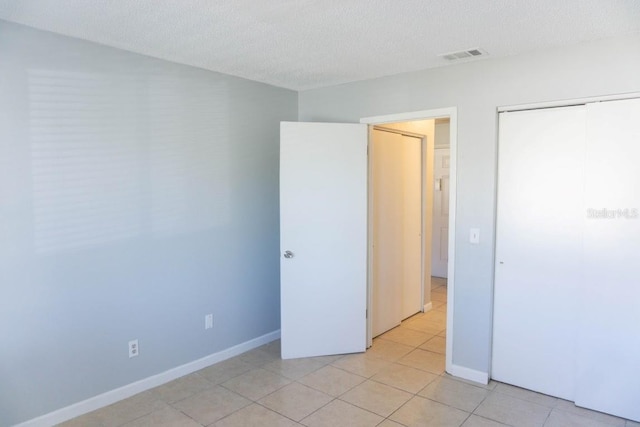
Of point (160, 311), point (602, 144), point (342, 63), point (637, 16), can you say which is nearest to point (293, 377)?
point (160, 311)

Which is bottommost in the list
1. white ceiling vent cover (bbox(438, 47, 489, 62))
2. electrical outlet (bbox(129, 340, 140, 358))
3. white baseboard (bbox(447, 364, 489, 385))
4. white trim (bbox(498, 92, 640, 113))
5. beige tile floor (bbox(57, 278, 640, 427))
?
beige tile floor (bbox(57, 278, 640, 427))

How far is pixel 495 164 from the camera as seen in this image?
310 centimetres

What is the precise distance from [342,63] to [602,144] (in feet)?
6.09

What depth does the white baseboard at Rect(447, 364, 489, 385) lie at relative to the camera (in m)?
3.18

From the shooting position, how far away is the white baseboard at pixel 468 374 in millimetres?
3180

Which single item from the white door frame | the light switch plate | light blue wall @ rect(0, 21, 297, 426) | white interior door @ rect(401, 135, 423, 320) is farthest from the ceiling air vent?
light blue wall @ rect(0, 21, 297, 426)

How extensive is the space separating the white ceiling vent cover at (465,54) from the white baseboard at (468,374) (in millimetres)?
2317

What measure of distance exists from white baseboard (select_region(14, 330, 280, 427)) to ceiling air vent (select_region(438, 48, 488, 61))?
2848mm

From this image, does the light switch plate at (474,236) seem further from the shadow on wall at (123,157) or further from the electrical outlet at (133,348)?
the electrical outlet at (133,348)

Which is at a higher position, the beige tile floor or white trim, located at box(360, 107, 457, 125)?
white trim, located at box(360, 107, 457, 125)

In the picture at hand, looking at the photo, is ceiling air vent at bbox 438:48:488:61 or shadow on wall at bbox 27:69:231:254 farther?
ceiling air vent at bbox 438:48:488:61

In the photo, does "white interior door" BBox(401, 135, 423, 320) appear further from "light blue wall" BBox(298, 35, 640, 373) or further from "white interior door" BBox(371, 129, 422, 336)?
"light blue wall" BBox(298, 35, 640, 373)

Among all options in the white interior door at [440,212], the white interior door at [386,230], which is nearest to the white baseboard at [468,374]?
the white interior door at [386,230]

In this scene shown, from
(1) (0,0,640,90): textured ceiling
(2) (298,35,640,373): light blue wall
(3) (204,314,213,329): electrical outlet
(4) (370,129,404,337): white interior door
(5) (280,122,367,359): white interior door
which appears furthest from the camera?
(4) (370,129,404,337): white interior door
